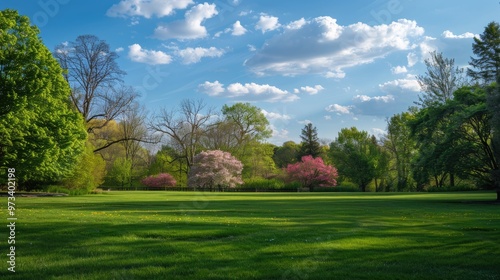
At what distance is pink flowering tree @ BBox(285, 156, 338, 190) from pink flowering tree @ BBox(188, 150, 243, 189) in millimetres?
14338

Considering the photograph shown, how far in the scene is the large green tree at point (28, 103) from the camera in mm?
26297

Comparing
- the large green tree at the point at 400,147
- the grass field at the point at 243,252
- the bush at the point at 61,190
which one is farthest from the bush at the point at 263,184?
the grass field at the point at 243,252

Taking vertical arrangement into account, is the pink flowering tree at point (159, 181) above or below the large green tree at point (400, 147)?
below

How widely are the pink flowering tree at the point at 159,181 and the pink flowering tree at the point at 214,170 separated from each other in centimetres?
978

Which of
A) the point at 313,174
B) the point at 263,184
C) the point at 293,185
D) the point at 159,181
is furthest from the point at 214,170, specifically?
the point at 313,174

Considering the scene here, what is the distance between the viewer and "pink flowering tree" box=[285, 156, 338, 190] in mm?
82438

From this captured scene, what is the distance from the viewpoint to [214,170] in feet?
239

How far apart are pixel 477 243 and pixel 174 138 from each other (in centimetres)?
7714

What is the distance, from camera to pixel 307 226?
1418 centimetres

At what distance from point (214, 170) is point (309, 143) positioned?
29729mm

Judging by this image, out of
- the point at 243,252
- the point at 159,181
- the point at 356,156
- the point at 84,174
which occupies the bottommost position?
the point at 159,181

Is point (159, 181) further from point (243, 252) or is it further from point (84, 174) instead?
point (243, 252)

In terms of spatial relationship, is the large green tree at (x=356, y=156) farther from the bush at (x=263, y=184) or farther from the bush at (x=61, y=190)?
the bush at (x=61, y=190)

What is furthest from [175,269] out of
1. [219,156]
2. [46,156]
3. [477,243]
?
[219,156]
